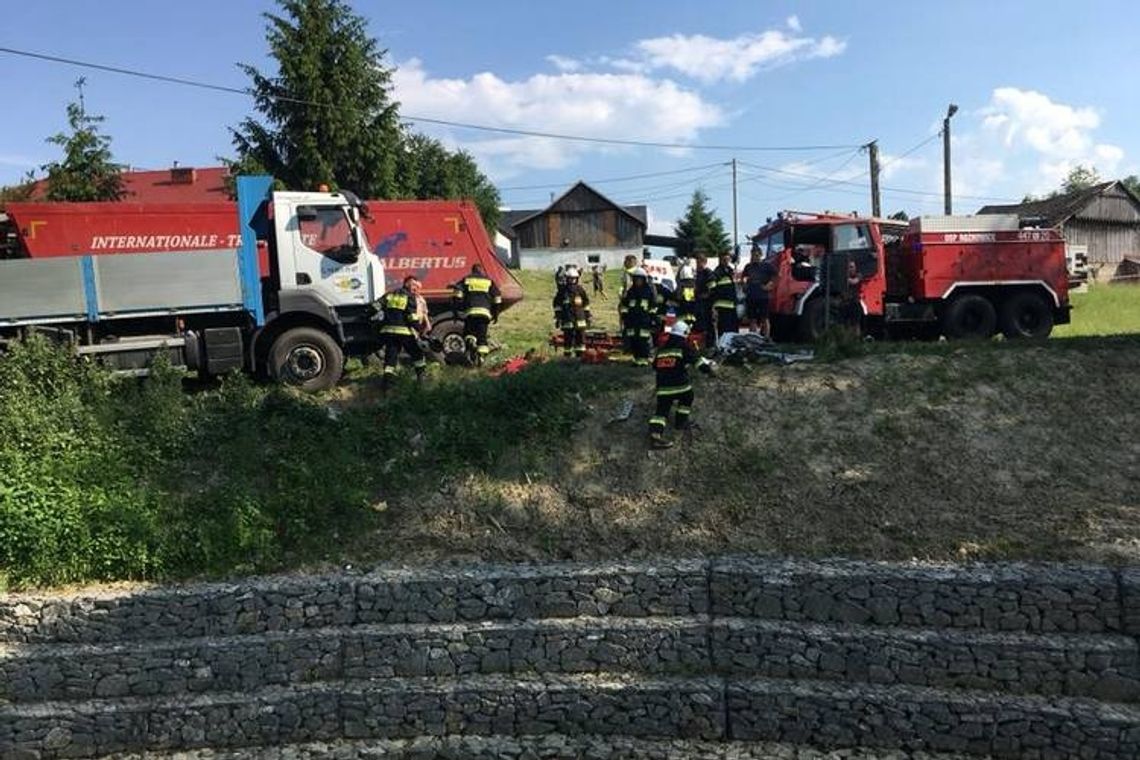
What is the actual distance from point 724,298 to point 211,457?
6.49 metres

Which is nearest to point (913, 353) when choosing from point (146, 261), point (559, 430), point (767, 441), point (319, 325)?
point (767, 441)

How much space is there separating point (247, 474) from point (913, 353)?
7.03 m

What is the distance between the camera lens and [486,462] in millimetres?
8148

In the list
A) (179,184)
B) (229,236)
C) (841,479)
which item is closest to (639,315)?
(841,479)

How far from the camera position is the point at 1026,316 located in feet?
42.9

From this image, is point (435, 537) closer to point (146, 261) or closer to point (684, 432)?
point (684, 432)

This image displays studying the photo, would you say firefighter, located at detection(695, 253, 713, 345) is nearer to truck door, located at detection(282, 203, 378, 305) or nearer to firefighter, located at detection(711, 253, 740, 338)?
firefighter, located at detection(711, 253, 740, 338)

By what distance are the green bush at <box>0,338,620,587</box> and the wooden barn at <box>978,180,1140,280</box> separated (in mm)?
41216

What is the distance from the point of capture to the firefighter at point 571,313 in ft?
39.2

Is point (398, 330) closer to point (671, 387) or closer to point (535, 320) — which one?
point (671, 387)

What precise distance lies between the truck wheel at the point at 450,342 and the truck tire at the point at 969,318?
23.5 feet

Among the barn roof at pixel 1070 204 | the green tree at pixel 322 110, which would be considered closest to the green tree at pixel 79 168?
the green tree at pixel 322 110

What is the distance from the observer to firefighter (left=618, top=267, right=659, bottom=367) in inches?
408

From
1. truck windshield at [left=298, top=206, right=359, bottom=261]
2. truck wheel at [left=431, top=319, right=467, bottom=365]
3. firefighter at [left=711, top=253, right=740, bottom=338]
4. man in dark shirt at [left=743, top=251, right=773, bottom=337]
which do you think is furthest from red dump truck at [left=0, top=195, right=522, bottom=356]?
man in dark shirt at [left=743, top=251, right=773, bottom=337]
